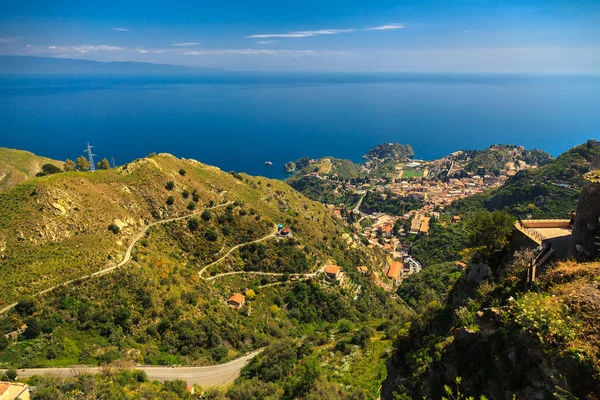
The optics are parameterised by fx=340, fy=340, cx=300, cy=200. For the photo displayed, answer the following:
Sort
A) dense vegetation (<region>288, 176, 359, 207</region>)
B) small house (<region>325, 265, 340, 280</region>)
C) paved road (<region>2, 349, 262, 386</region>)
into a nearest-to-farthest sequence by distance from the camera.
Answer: paved road (<region>2, 349, 262, 386</region>) → small house (<region>325, 265, 340, 280</region>) → dense vegetation (<region>288, 176, 359, 207</region>)

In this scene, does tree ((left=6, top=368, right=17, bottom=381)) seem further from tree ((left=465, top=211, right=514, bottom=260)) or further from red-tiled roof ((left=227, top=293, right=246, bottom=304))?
tree ((left=465, top=211, right=514, bottom=260))

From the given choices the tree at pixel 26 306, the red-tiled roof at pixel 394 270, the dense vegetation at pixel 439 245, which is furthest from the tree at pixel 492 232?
the dense vegetation at pixel 439 245

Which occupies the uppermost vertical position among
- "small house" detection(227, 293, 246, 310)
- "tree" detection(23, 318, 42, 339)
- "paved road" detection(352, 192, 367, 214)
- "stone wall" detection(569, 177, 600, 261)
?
"stone wall" detection(569, 177, 600, 261)

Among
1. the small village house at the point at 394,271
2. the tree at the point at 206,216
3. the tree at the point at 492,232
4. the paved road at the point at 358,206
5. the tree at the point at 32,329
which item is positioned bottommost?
the paved road at the point at 358,206

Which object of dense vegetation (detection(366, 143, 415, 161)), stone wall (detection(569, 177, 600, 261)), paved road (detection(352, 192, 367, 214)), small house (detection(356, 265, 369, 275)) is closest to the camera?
stone wall (detection(569, 177, 600, 261))

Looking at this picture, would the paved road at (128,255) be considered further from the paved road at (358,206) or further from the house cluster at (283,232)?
the paved road at (358,206)

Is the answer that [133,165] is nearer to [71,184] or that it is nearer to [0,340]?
[71,184]

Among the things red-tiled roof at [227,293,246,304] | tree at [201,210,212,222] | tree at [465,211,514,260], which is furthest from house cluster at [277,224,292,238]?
tree at [465,211,514,260]
